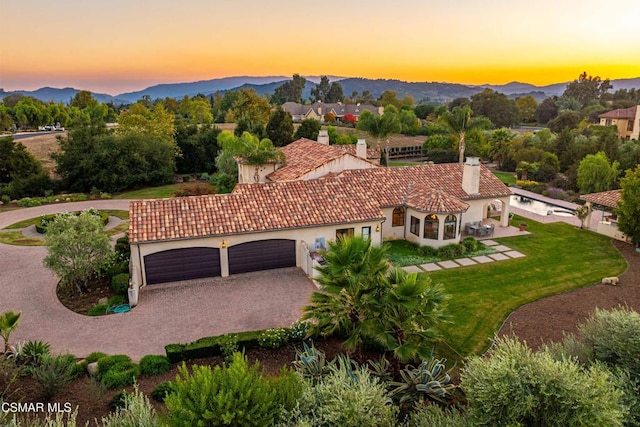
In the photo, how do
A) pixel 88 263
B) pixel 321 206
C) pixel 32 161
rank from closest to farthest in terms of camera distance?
pixel 88 263 < pixel 321 206 < pixel 32 161

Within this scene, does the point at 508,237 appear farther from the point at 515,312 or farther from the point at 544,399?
the point at 544,399

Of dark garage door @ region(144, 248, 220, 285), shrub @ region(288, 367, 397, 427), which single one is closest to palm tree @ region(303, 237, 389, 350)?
shrub @ region(288, 367, 397, 427)

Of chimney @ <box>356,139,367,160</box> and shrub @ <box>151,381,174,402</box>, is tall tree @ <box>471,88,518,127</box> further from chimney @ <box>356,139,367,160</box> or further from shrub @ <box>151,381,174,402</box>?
shrub @ <box>151,381,174,402</box>

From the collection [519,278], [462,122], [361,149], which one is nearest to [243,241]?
[519,278]

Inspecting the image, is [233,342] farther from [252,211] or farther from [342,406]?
[252,211]

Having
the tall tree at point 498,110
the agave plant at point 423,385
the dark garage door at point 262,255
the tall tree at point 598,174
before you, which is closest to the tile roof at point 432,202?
the dark garage door at point 262,255

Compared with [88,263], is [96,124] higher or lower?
higher

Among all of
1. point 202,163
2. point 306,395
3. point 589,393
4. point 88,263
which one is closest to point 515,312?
A: point 589,393
